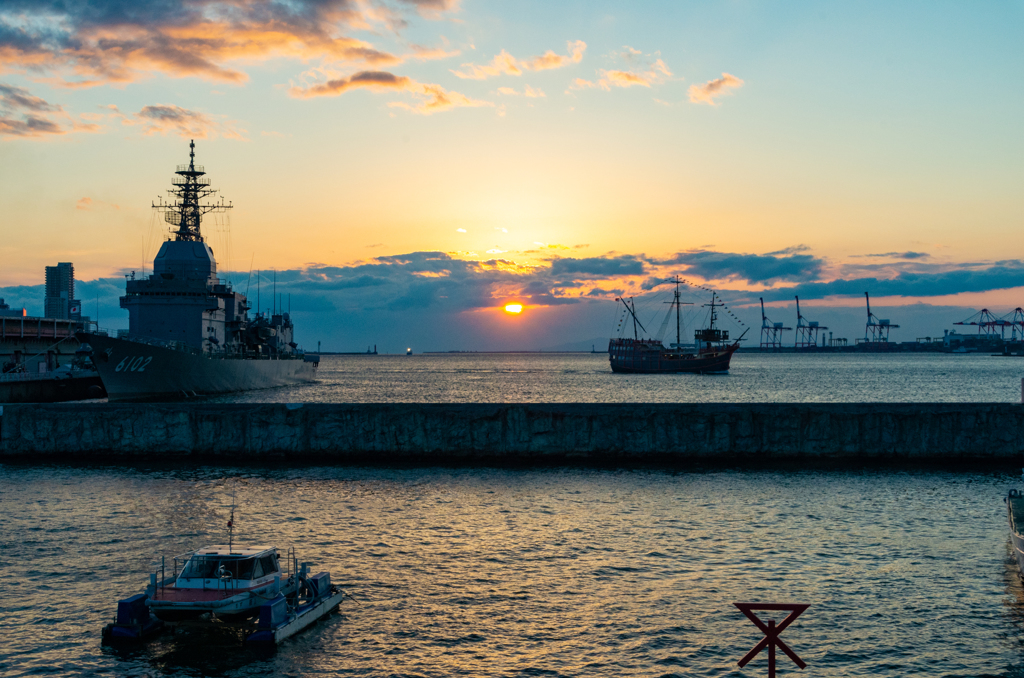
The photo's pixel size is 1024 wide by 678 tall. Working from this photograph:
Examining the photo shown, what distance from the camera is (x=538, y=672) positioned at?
14.2 meters

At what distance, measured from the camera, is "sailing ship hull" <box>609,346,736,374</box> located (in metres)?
172

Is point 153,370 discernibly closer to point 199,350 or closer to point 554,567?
point 199,350

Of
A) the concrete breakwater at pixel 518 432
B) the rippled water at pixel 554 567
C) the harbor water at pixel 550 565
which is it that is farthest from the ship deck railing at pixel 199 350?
the rippled water at pixel 554 567

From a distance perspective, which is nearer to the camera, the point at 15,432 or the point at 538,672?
the point at 538,672

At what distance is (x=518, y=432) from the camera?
37188 mm

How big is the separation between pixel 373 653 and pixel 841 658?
9.09 metres

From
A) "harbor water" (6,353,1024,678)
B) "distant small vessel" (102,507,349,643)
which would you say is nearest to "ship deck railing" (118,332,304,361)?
"harbor water" (6,353,1024,678)

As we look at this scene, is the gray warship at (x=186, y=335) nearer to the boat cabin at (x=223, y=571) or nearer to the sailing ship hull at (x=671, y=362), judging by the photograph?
the boat cabin at (x=223, y=571)

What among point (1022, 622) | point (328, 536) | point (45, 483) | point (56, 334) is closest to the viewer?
point (1022, 622)

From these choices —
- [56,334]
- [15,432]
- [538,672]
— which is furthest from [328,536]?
[56,334]

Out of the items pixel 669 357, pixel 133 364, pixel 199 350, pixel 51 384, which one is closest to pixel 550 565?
pixel 133 364

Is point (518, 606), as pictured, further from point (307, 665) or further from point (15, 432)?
point (15, 432)

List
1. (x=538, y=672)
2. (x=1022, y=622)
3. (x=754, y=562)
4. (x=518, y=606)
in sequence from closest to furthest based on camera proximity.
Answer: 1. (x=538, y=672)
2. (x=1022, y=622)
3. (x=518, y=606)
4. (x=754, y=562)

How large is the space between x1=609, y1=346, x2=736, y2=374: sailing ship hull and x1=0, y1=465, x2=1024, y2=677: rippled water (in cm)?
14014
